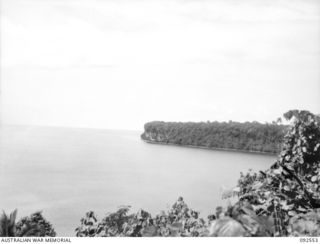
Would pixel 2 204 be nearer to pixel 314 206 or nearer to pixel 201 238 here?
pixel 201 238

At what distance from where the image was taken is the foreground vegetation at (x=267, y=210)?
68 cm

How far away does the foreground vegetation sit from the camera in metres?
0.68

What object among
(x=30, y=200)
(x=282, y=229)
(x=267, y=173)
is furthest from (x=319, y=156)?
(x=30, y=200)

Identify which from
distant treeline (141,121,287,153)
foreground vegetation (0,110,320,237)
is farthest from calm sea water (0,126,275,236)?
distant treeline (141,121,287,153)

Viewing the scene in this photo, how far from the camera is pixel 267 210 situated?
106cm

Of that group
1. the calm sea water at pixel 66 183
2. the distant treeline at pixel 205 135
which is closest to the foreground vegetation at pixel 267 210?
the calm sea water at pixel 66 183

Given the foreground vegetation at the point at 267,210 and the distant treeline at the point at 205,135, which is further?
the distant treeline at the point at 205,135

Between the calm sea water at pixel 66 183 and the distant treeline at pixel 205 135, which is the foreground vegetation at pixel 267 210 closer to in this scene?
the calm sea water at pixel 66 183

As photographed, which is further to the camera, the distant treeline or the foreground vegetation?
the distant treeline

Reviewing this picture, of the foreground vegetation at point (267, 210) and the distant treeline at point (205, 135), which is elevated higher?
the distant treeline at point (205, 135)

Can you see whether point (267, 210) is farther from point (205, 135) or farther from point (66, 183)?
Result: point (205, 135)

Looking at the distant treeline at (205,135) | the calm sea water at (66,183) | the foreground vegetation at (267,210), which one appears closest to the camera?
the foreground vegetation at (267,210)

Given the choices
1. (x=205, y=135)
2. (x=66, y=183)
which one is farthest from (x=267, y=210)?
(x=205, y=135)

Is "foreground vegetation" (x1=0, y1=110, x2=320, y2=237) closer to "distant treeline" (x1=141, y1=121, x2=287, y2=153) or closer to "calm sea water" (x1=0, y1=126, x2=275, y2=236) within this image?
"calm sea water" (x1=0, y1=126, x2=275, y2=236)
